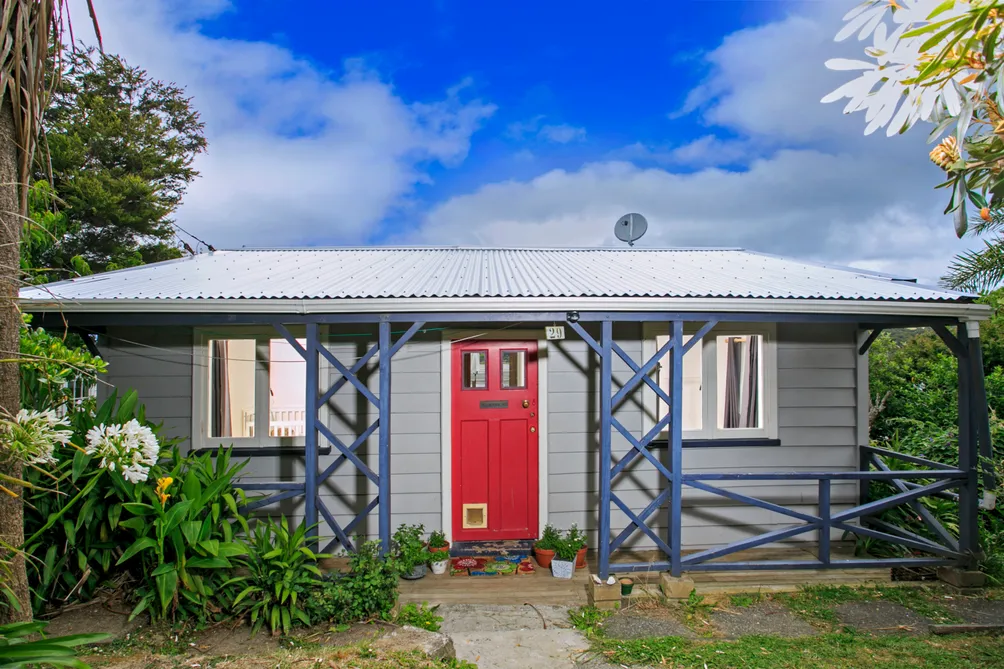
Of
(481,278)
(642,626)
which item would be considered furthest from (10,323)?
(642,626)

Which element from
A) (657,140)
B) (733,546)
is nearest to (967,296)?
(733,546)

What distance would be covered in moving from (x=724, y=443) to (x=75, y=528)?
5440 mm

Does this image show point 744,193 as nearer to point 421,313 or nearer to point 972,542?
point 972,542

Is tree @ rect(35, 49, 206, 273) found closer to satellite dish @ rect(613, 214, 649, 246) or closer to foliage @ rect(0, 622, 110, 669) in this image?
satellite dish @ rect(613, 214, 649, 246)

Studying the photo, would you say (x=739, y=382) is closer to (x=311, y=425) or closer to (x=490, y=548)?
(x=490, y=548)

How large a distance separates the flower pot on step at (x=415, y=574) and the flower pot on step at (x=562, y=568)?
1.17 meters

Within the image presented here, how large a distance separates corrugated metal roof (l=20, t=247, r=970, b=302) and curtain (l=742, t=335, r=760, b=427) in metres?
0.77

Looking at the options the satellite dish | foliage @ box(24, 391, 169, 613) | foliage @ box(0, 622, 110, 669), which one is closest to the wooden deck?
foliage @ box(24, 391, 169, 613)

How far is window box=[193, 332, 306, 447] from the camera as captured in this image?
5.17 metres

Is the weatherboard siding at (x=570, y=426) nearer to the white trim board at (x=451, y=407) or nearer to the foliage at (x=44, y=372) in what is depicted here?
the white trim board at (x=451, y=407)

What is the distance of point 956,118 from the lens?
1.36 m

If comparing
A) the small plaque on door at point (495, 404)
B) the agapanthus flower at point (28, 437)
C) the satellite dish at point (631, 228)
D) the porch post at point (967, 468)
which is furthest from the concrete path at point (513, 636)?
the satellite dish at point (631, 228)

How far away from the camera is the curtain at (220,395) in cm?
524

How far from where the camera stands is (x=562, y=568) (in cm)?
469
